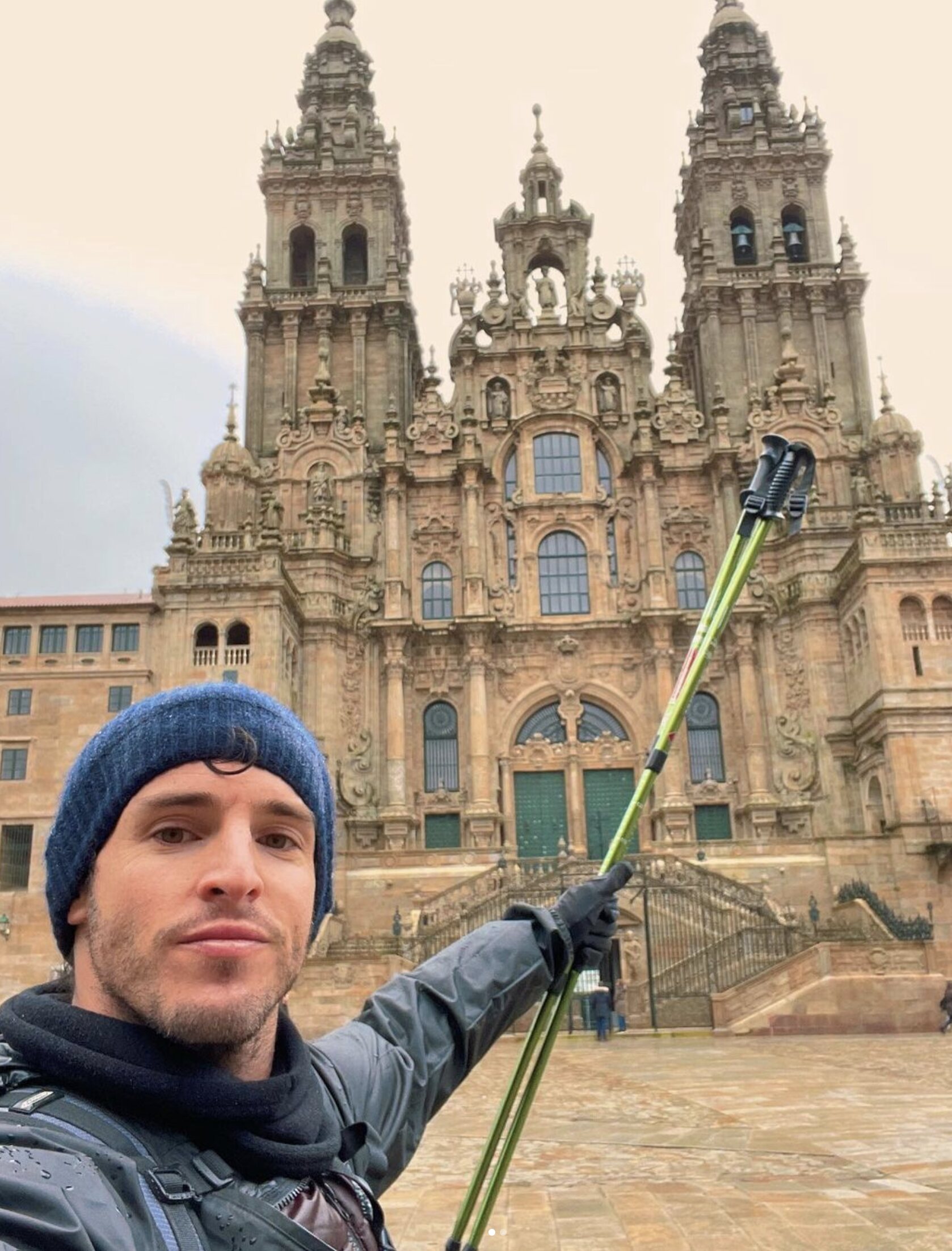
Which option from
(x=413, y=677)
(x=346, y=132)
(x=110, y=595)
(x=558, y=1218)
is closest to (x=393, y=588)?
(x=413, y=677)

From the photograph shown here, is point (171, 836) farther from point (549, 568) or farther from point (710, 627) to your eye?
point (549, 568)

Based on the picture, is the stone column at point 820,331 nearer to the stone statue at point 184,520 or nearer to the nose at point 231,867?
the stone statue at point 184,520

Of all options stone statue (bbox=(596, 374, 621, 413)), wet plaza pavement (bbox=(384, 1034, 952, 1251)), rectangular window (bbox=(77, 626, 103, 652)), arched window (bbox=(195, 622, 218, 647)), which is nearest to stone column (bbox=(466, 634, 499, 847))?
arched window (bbox=(195, 622, 218, 647))

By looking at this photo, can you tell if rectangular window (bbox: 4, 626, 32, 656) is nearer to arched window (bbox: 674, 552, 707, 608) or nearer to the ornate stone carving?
arched window (bbox: 674, 552, 707, 608)

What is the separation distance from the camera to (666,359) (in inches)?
1594

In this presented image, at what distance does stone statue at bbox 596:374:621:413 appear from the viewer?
40.1m

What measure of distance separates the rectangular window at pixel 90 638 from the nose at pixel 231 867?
103 feet

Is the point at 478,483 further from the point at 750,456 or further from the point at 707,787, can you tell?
the point at 707,787

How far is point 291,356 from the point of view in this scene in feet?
135

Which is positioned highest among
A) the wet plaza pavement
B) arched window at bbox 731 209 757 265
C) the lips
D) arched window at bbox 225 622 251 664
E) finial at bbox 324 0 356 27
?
finial at bbox 324 0 356 27

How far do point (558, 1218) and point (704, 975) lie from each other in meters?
19.4

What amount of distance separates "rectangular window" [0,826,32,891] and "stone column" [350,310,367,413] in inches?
757

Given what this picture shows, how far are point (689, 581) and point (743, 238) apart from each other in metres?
15.4

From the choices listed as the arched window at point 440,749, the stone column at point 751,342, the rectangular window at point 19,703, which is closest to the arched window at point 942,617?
the stone column at point 751,342
